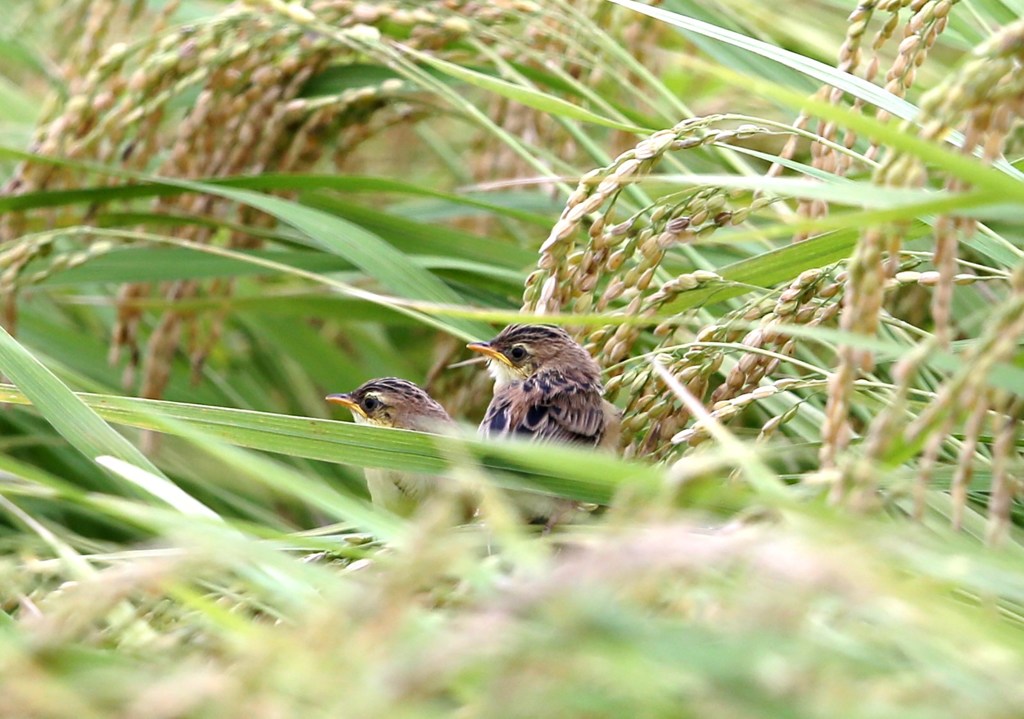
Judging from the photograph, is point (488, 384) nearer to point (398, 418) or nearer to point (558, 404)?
point (398, 418)

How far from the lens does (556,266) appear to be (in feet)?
9.29

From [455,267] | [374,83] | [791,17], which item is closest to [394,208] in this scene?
[374,83]

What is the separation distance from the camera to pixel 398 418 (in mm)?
3898

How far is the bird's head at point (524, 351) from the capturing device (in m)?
3.63

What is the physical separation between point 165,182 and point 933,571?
8.99ft

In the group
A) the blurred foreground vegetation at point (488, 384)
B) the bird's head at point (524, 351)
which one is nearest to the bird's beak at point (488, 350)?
the bird's head at point (524, 351)

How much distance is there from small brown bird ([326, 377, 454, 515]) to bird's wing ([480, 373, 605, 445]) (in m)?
→ 0.21

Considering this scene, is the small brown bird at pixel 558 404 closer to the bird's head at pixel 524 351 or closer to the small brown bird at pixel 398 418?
the bird's head at pixel 524 351

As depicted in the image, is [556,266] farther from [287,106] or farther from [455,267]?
[287,106]

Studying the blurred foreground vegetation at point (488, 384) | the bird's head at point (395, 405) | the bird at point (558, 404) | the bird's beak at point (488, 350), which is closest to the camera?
the blurred foreground vegetation at point (488, 384)

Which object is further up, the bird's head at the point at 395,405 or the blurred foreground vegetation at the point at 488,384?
the blurred foreground vegetation at the point at 488,384

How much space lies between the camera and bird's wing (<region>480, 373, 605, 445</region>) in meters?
3.43

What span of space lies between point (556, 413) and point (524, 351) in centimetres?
39

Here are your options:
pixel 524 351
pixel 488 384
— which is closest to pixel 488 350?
pixel 524 351
